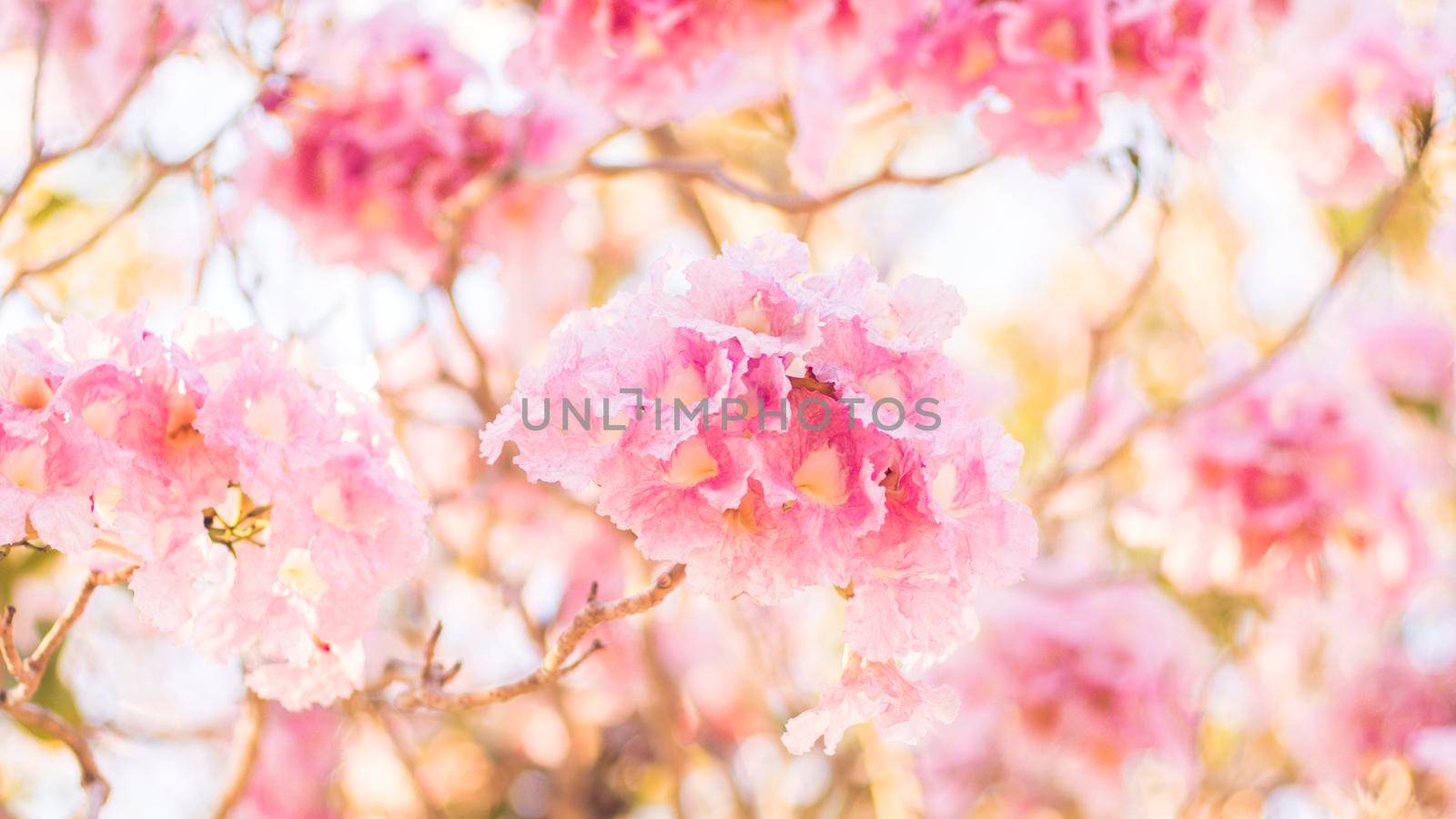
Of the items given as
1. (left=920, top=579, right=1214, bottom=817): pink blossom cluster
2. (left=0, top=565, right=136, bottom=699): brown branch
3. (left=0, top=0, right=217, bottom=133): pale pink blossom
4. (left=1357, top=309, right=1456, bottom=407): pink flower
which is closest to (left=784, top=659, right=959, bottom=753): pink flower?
(left=0, top=565, right=136, bottom=699): brown branch

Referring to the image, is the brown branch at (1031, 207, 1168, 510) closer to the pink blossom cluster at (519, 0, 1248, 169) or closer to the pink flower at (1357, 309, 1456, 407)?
the pink blossom cluster at (519, 0, 1248, 169)

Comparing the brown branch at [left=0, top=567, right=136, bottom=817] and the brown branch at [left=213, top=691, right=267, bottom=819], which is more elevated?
the brown branch at [left=0, top=567, right=136, bottom=817]

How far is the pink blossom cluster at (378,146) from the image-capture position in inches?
60.8

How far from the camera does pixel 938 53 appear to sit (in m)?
1.32

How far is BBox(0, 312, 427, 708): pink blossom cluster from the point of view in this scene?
807 mm

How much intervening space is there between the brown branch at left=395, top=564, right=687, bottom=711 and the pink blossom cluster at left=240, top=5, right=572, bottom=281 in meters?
0.71

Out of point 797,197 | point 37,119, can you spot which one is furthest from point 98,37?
point 797,197

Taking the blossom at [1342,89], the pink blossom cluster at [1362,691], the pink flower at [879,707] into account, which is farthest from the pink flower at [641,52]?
the pink blossom cluster at [1362,691]

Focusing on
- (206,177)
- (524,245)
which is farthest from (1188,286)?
(206,177)

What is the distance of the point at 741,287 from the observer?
29.8 inches

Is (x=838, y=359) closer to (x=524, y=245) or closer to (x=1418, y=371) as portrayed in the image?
(x=524, y=245)

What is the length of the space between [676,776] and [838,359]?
43.6 inches

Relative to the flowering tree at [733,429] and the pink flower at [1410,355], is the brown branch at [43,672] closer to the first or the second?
the flowering tree at [733,429]

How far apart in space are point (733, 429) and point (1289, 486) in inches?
56.6
